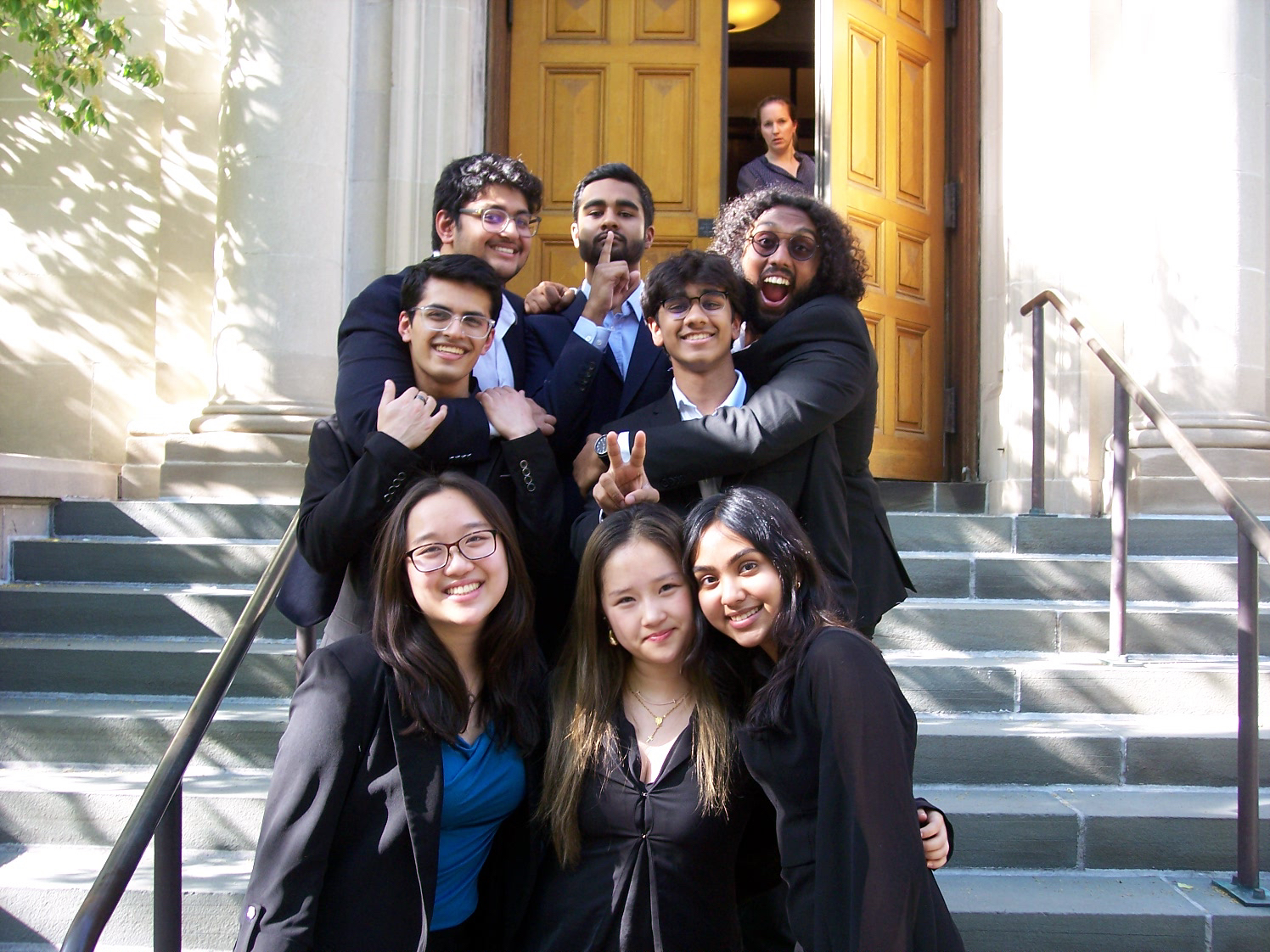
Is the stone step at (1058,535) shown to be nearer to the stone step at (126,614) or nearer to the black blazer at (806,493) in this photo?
the black blazer at (806,493)

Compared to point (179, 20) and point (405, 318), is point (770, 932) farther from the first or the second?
point (179, 20)

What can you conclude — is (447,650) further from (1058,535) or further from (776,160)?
(776,160)

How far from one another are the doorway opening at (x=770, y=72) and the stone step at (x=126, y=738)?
6.70m

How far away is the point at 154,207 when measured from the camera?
20.2 feet

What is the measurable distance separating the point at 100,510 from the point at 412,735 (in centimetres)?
364

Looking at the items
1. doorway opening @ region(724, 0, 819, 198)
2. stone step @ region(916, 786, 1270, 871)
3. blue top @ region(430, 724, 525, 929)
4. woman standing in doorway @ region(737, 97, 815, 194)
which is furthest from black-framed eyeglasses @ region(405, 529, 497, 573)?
doorway opening @ region(724, 0, 819, 198)

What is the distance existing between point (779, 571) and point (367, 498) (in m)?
0.92

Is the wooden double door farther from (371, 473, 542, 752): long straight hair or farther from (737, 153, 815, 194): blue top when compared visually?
(371, 473, 542, 752): long straight hair

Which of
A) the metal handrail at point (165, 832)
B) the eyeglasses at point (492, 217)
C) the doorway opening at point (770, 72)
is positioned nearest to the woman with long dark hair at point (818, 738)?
the eyeglasses at point (492, 217)

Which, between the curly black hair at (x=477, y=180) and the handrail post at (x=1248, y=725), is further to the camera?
the handrail post at (x=1248, y=725)

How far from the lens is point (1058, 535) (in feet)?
16.3

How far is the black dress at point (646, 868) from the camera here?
2.15m

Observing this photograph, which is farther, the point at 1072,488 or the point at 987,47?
the point at 987,47

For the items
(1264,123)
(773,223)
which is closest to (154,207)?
(773,223)
